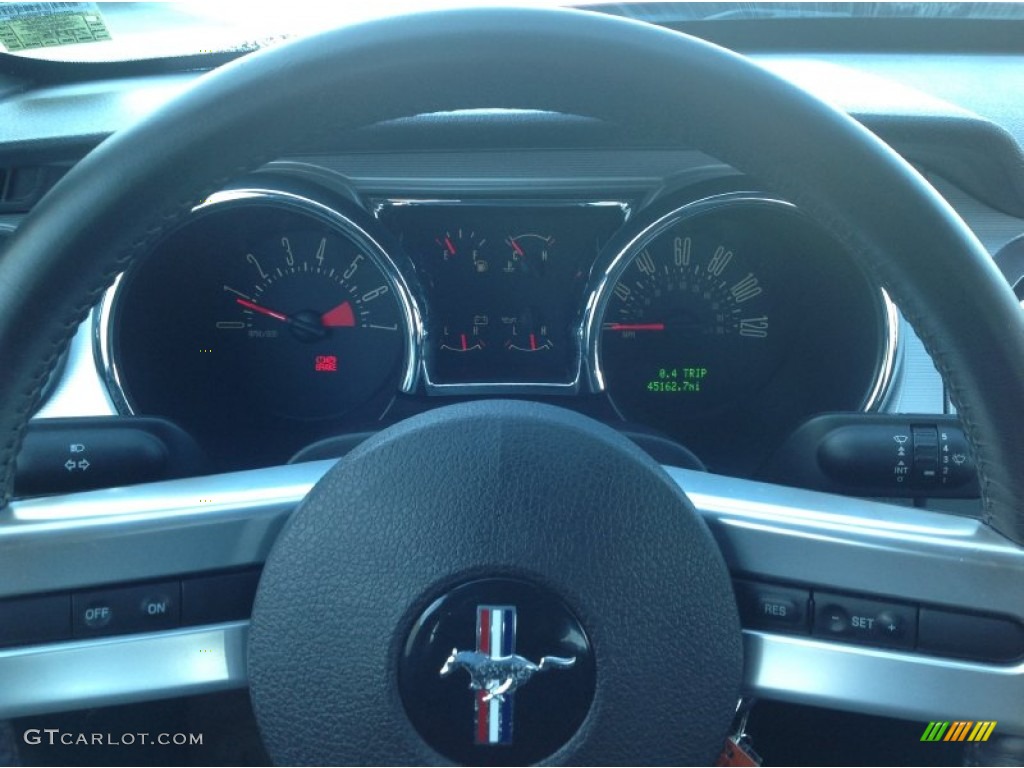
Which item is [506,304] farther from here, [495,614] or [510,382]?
[495,614]

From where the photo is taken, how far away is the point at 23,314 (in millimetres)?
1069

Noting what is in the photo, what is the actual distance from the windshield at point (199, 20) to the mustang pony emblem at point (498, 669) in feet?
5.42

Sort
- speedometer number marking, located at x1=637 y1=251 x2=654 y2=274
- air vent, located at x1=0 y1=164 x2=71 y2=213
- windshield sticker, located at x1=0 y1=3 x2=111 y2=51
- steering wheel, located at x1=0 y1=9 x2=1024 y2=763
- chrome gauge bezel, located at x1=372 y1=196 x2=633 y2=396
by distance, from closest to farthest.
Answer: steering wheel, located at x1=0 y1=9 x2=1024 y2=763 → air vent, located at x1=0 y1=164 x2=71 y2=213 → windshield sticker, located at x1=0 y1=3 x2=111 y2=51 → chrome gauge bezel, located at x1=372 y1=196 x2=633 y2=396 → speedometer number marking, located at x1=637 y1=251 x2=654 y2=274

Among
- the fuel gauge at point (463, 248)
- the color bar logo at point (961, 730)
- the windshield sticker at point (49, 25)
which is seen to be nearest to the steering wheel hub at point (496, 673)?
the color bar logo at point (961, 730)

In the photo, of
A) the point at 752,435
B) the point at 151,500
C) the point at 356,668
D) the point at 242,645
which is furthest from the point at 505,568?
the point at 752,435

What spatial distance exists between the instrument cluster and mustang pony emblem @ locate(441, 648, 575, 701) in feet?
4.80

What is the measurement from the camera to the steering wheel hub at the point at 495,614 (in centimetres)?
112

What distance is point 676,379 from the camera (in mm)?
2676

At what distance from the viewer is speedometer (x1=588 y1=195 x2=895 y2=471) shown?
8.55ft

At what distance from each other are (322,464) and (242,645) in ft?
0.79

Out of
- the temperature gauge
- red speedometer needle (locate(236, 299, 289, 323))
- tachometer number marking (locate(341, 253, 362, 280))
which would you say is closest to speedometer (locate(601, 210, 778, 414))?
the temperature gauge

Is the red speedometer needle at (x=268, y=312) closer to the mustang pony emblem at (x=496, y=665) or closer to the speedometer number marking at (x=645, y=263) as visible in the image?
the speedometer number marking at (x=645, y=263)

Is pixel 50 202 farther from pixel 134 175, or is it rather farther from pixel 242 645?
pixel 242 645

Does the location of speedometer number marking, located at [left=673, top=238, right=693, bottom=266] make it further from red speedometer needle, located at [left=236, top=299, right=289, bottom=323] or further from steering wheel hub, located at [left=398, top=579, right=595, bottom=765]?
steering wheel hub, located at [left=398, top=579, right=595, bottom=765]
